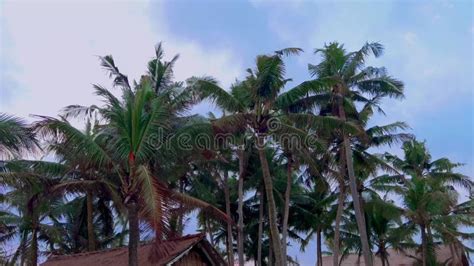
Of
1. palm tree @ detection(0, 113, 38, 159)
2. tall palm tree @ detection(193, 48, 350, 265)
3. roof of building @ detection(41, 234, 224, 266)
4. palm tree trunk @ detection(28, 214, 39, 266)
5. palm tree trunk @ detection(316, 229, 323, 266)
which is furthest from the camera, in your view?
palm tree trunk @ detection(316, 229, 323, 266)

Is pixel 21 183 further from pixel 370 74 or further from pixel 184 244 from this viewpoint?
pixel 370 74

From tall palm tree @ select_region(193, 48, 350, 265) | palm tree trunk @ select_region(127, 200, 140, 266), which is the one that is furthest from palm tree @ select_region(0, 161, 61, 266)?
tall palm tree @ select_region(193, 48, 350, 265)

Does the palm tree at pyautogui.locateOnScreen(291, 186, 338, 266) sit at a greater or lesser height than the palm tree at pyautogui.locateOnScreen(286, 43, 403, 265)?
lesser

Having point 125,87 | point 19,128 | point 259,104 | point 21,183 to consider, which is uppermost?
point 125,87

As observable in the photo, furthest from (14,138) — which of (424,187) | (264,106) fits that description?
(424,187)

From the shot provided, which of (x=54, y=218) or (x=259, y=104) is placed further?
(x=54, y=218)

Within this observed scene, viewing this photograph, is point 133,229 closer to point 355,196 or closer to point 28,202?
point 28,202

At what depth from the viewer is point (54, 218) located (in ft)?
101

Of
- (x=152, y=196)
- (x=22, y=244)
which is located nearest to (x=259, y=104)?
(x=152, y=196)

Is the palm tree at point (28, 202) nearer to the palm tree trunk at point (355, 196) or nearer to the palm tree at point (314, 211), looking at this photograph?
the palm tree trunk at point (355, 196)

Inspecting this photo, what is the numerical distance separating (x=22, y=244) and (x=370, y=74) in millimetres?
17787

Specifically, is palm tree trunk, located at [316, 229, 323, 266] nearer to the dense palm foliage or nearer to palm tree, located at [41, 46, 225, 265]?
the dense palm foliage

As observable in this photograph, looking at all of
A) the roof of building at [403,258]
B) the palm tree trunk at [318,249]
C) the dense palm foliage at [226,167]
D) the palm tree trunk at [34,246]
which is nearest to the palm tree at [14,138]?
the dense palm foliage at [226,167]

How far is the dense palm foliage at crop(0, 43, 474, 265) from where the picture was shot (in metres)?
15.5
